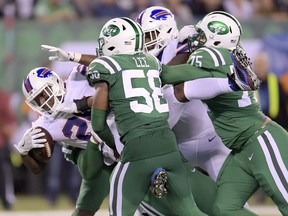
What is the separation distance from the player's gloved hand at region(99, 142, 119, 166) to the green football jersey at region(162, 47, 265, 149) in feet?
1.93

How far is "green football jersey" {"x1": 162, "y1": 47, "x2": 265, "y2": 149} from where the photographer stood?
5.43 m

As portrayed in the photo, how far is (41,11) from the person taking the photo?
982 centimetres

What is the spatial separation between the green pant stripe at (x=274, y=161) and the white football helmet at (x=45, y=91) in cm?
129

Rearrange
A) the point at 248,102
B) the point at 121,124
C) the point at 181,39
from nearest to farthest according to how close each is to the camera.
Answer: the point at 121,124 → the point at 248,102 → the point at 181,39

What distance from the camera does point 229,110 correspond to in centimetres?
560

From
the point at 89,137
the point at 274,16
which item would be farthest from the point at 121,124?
the point at 274,16

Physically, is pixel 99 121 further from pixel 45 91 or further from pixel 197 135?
pixel 197 135

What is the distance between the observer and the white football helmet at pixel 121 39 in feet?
17.6

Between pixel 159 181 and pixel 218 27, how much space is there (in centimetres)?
108

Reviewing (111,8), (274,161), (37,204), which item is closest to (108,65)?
(274,161)

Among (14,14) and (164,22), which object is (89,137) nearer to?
(164,22)

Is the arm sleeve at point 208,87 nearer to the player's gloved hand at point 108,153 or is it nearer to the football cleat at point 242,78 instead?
the football cleat at point 242,78

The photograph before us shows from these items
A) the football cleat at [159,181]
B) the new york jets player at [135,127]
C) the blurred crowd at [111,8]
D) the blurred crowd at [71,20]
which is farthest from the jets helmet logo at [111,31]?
the blurred crowd at [111,8]

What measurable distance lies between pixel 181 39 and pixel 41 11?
160 inches
